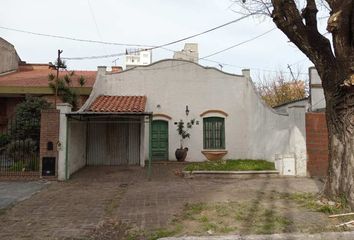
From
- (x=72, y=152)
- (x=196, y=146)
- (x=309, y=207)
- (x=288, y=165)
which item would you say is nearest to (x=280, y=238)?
(x=309, y=207)

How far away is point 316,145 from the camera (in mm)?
14508

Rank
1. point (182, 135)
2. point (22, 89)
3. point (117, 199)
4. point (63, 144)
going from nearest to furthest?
point (117, 199)
point (63, 144)
point (182, 135)
point (22, 89)

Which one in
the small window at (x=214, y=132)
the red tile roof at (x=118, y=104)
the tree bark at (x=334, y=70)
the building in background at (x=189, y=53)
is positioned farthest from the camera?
the building in background at (x=189, y=53)

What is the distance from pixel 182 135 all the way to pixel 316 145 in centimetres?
691

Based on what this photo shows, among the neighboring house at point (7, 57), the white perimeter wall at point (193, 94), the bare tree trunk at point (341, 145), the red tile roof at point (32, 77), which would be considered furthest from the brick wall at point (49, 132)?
the neighboring house at point (7, 57)

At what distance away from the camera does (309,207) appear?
856 cm

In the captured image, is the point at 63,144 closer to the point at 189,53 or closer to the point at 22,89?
the point at 22,89

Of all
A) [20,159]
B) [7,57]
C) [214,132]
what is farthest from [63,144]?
[7,57]

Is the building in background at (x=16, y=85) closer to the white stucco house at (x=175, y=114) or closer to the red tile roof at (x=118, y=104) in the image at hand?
the white stucco house at (x=175, y=114)

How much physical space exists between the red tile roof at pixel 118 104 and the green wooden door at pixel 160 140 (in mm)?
A: 1679

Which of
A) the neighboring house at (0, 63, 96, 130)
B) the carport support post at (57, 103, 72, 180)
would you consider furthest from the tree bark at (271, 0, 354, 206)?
the neighboring house at (0, 63, 96, 130)

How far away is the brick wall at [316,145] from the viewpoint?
14492 millimetres

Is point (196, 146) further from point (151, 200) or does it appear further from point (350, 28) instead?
point (350, 28)

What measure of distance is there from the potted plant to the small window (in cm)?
87
